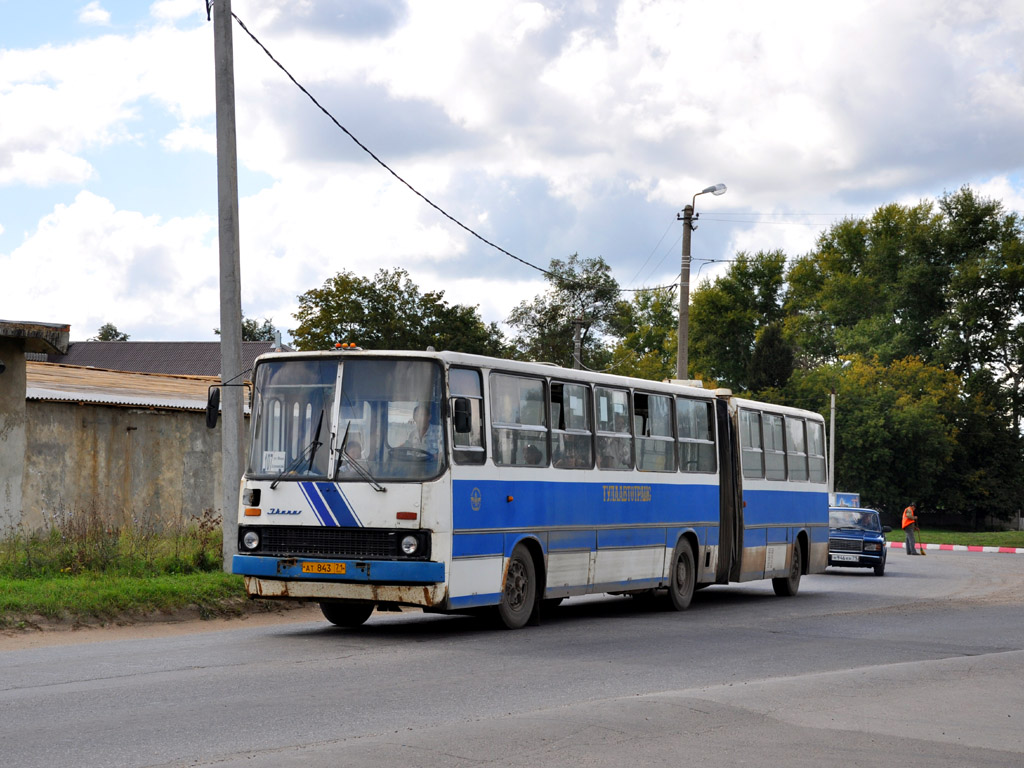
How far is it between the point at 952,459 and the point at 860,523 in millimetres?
48919

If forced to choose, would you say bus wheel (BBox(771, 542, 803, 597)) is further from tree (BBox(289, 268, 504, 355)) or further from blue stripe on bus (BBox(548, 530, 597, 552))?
tree (BBox(289, 268, 504, 355))

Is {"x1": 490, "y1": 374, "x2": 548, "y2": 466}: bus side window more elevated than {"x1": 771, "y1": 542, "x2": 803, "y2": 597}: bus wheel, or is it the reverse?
{"x1": 490, "y1": 374, "x2": 548, "y2": 466}: bus side window

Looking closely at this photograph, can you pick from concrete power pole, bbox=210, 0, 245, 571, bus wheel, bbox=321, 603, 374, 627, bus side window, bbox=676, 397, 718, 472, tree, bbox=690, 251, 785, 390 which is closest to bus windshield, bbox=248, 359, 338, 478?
bus wheel, bbox=321, 603, 374, 627

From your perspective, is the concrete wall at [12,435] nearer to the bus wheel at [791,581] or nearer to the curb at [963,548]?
the bus wheel at [791,581]

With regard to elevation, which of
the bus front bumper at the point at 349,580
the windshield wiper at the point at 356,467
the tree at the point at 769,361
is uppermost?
the tree at the point at 769,361

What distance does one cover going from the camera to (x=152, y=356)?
229 feet

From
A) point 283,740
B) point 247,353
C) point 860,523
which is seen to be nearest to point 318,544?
point 283,740

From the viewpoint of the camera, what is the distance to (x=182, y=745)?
25.8ft

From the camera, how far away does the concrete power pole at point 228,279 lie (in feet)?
59.7

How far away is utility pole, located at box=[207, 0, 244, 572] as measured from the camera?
18203mm

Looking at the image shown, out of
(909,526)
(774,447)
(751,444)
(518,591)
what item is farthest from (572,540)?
(909,526)

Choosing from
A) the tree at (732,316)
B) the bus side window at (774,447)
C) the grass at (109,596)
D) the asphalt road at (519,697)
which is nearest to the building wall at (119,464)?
the grass at (109,596)

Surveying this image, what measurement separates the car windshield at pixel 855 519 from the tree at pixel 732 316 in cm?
5323

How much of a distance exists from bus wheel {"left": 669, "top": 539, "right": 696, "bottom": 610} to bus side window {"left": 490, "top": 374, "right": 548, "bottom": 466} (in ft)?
14.1
